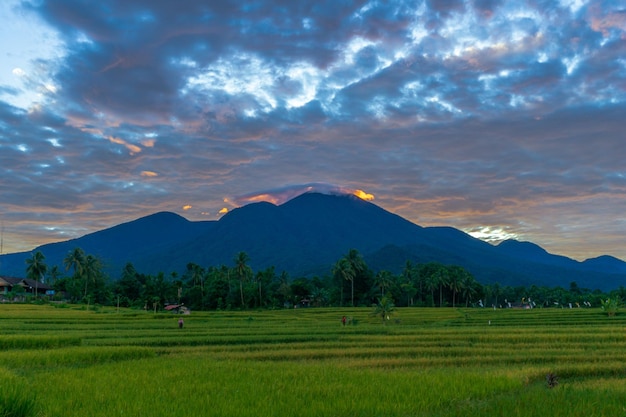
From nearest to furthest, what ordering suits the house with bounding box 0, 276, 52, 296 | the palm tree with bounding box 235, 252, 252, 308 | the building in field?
the palm tree with bounding box 235, 252, 252, 308 → the building in field → the house with bounding box 0, 276, 52, 296

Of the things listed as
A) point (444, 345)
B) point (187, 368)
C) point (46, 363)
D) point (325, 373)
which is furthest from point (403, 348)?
point (46, 363)

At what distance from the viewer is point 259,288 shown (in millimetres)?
87188

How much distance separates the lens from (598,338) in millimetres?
25719

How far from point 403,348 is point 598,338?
40.6 ft

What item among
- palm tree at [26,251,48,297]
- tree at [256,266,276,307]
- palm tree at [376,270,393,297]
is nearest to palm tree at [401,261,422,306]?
palm tree at [376,270,393,297]

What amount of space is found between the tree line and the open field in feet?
198

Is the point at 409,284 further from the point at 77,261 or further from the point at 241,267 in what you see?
the point at 77,261

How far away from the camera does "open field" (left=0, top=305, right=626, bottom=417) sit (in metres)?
9.92

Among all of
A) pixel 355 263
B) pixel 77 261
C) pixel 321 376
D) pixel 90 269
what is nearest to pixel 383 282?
pixel 355 263

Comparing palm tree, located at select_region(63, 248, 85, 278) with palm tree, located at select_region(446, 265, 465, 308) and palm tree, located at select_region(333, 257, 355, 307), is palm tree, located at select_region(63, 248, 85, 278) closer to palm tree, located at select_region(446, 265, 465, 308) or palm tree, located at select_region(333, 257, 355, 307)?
palm tree, located at select_region(333, 257, 355, 307)

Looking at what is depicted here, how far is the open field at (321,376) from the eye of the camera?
391 inches

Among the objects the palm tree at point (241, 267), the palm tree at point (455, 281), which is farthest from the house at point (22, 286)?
the palm tree at point (455, 281)

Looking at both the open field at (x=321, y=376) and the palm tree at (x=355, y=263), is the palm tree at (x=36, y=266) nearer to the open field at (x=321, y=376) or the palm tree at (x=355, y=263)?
the palm tree at (x=355, y=263)

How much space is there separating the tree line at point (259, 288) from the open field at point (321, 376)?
198ft
